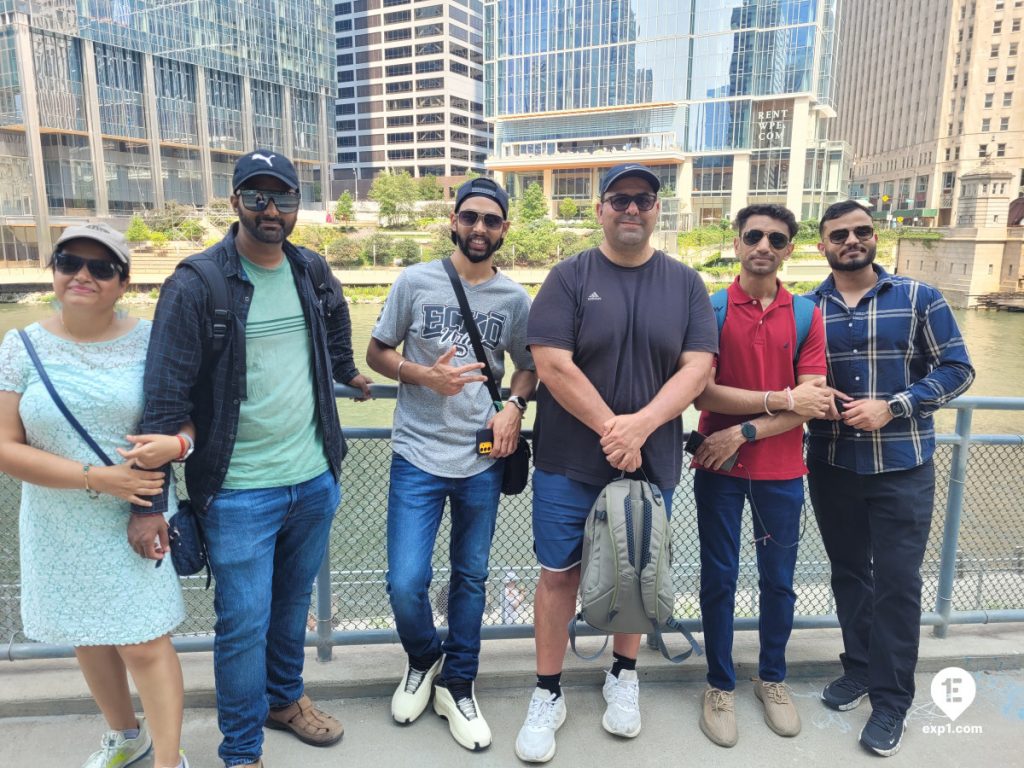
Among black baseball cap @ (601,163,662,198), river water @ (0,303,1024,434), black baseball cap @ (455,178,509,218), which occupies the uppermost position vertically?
black baseball cap @ (601,163,662,198)

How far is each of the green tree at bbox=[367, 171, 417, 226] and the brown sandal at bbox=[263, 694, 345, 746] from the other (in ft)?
201

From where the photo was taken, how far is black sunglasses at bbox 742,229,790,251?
268cm

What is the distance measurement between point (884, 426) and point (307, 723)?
2.39 meters

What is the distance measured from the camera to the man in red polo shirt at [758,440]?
104 inches

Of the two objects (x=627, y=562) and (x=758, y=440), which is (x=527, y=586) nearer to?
(x=627, y=562)

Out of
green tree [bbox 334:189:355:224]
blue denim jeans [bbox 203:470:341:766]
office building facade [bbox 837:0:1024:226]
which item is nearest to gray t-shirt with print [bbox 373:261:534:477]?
blue denim jeans [bbox 203:470:341:766]

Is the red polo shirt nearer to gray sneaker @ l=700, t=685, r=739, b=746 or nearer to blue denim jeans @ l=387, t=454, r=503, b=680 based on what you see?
gray sneaker @ l=700, t=685, r=739, b=746

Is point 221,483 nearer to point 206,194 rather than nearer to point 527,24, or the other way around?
point 206,194

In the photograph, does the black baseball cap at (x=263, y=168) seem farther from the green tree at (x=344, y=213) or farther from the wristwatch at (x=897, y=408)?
the green tree at (x=344, y=213)

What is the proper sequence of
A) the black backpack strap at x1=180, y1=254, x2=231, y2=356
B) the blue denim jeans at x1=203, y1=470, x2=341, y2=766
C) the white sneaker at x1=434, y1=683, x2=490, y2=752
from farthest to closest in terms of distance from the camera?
1. the white sneaker at x1=434, y1=683, x2=490, y2=752
2. the blue denim jeans at x1=203, y1=470, x2=341, y2=766
3. the black backpack strap at x1=180, y1=254, x2=231, y2=356

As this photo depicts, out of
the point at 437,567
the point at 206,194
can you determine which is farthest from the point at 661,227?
the point at 437,567

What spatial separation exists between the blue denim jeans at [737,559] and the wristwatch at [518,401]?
2.47 feet

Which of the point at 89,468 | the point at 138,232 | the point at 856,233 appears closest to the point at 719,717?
the point at 856,233

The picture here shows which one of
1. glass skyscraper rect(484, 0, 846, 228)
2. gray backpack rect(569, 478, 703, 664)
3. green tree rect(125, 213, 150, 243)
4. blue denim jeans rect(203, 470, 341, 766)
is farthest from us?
glass skyscraper rect(484, 0, 846, 228)
